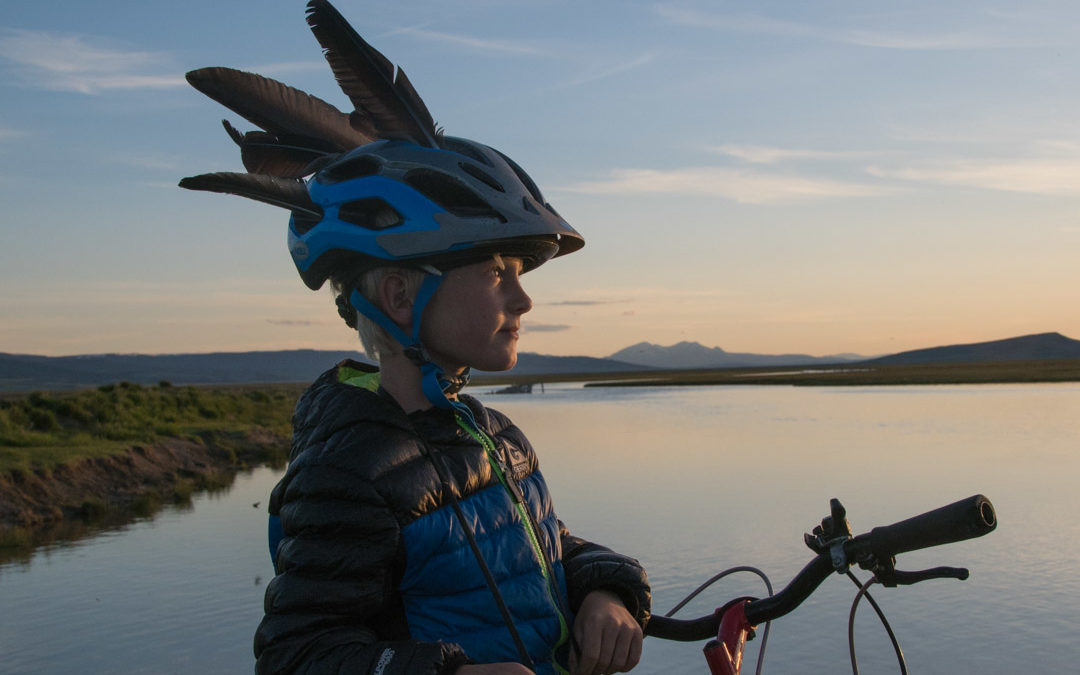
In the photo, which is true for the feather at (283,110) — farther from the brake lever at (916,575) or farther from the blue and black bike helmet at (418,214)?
the brake lever at (916,575)

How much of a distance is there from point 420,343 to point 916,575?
116 centimetres

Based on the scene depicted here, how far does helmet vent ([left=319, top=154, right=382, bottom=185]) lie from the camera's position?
2.38 metres

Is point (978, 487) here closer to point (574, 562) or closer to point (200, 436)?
point (574, 562)

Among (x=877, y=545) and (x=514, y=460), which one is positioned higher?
(x=514, y=460)

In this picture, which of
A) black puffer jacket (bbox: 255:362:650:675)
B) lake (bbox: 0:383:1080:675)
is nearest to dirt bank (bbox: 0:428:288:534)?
lake (bbox: 0:383:1080:675)

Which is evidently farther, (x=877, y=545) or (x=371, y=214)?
(x=371, y=214)

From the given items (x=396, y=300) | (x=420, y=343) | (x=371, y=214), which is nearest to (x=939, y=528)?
(x=420, y=343)

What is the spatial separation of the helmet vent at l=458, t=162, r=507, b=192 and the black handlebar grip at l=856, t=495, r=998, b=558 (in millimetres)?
1151

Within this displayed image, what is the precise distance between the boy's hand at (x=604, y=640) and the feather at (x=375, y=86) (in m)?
1.26

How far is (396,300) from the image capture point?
2.35m

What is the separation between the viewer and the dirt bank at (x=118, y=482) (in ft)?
40.9

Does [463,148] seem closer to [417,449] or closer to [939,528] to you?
[417,449]

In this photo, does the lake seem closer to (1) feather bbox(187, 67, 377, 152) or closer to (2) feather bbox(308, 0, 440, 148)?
(1) feather bbox(187, 67, 377, 152)

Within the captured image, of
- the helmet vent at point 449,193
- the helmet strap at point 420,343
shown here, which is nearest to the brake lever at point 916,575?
the helmet strap at point 420,343
